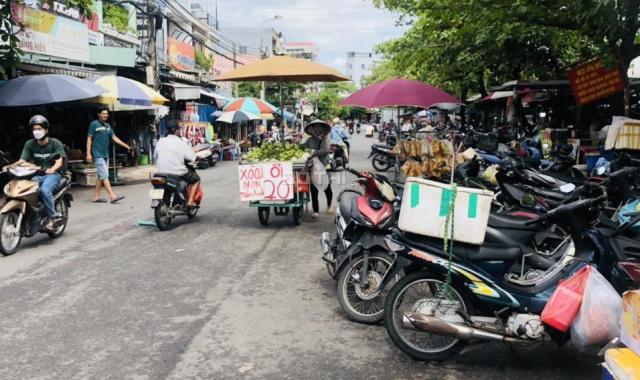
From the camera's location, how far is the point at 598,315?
3324mm

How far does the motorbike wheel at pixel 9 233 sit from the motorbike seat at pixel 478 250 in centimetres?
523

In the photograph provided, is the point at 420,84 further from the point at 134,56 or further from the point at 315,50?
the point at 315,50

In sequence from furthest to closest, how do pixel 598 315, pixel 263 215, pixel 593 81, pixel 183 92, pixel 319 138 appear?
pixel 183 92
pixel 593 81
pixel 319 138
pixel 263 215
pixel 598 315

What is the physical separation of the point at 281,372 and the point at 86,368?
1318 millimetres

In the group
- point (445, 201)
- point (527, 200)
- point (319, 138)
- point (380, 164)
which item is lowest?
point (380, 164)

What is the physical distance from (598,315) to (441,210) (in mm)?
1140

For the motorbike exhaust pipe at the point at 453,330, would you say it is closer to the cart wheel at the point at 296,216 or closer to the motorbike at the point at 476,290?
the motorbike at the point at 476,290

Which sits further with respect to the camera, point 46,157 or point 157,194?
point 157,194

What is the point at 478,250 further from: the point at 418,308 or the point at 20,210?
the point at 20,210

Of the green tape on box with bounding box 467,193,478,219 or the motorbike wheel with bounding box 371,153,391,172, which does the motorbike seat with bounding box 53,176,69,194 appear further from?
the motorbike wheel with bounding box 371,153,391,172

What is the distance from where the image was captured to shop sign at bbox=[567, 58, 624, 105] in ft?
34.7

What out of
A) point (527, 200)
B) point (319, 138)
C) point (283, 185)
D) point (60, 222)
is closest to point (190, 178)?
point (283, 185)

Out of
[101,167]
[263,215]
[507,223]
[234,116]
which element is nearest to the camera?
[507,223]

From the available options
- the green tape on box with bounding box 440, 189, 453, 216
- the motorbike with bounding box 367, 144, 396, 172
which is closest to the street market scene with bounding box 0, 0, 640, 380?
the green tape on box with bounding box 440, 189, 453, 216
